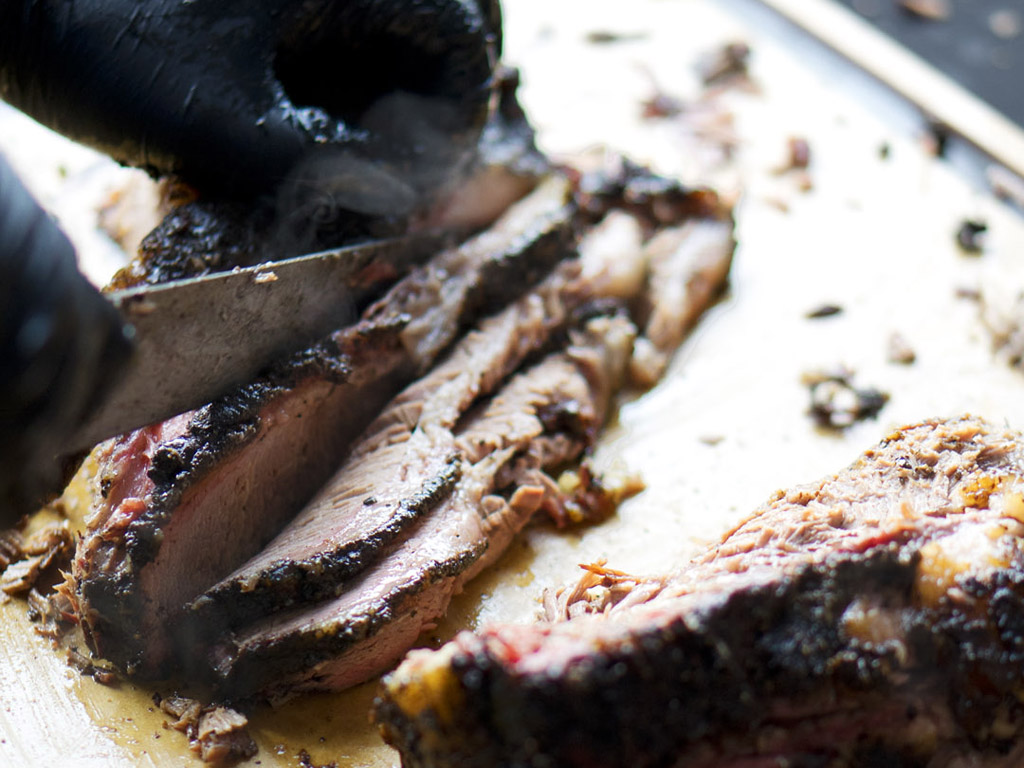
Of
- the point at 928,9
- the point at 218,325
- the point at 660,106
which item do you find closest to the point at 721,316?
the point at 660,106

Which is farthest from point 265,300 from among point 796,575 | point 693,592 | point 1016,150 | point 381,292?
point 1016,150

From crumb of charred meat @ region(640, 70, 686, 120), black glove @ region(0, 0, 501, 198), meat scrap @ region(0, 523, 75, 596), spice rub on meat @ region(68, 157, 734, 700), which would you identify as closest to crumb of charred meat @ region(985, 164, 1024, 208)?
crumb of charred meat @ region(640, 70, 686, 120)

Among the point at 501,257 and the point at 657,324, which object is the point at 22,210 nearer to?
the point at 501,257

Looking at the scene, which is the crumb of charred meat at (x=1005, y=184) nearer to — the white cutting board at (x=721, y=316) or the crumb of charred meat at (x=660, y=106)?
the white cutting board at (x=721, y=316)

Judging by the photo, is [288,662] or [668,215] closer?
[288,662]

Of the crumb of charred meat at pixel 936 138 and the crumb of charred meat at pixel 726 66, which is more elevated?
the crumb of charred meat at pixel 726 66

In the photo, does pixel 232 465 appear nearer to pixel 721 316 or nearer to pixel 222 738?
pixel 222 738

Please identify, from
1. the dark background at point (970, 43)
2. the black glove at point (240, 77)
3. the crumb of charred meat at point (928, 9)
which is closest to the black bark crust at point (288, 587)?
the black glove at point (240, 77)
